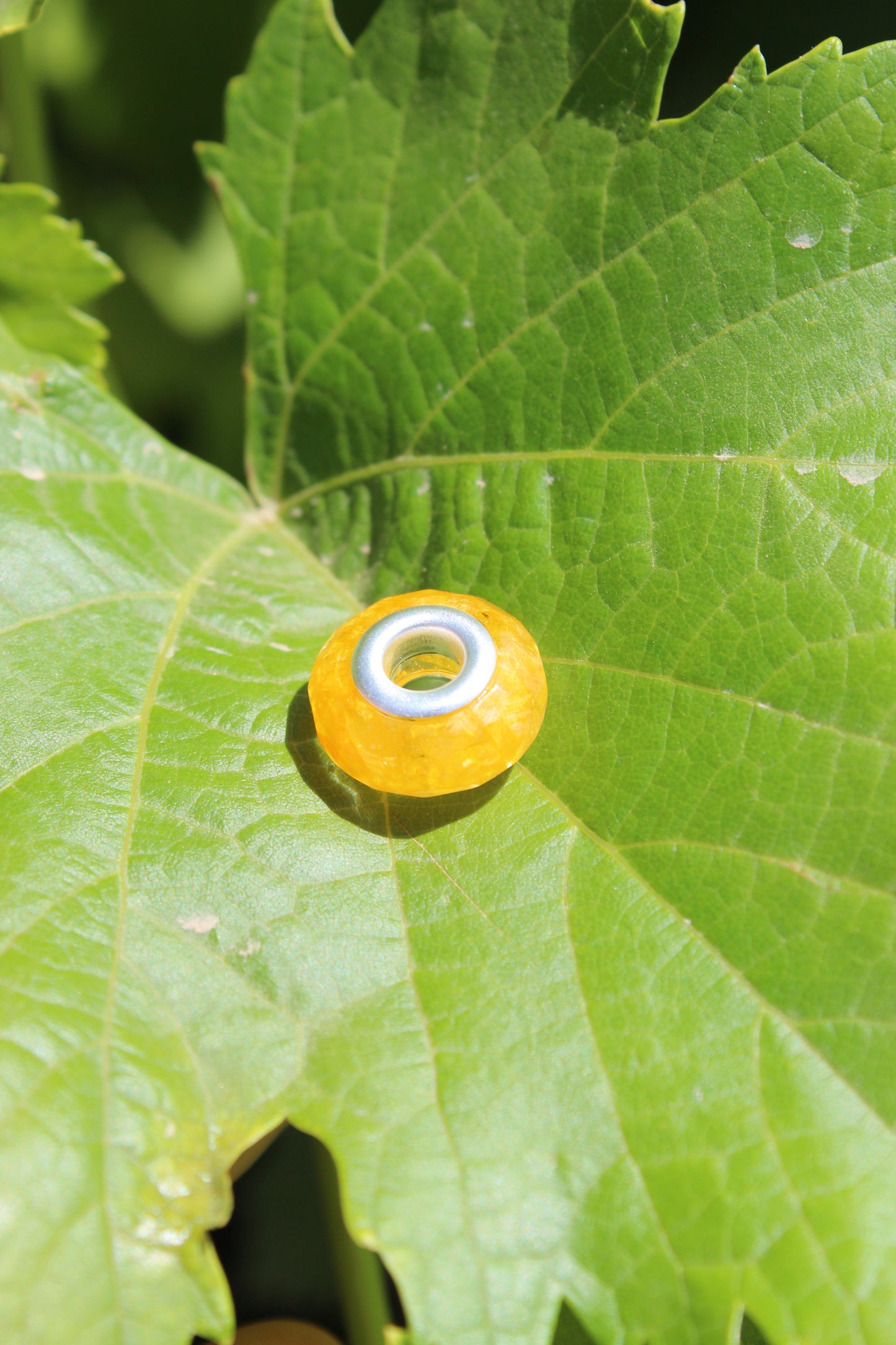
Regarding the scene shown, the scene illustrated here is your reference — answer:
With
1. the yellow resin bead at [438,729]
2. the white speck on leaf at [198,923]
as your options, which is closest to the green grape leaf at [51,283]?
the yellow resin bead at [438,729]

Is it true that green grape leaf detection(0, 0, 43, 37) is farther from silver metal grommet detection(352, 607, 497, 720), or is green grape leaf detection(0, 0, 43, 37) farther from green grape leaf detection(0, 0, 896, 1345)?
silver metal grommet detection(352, 607, 497, 720)

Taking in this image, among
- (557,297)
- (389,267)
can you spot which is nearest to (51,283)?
(389,267)

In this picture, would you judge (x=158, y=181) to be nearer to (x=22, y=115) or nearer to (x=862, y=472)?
(x=22, y=115)

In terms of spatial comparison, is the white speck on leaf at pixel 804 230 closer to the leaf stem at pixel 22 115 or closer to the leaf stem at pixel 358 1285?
the leaf stem at pixel 22 115

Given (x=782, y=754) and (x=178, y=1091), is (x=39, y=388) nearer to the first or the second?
(x=178, y=1091)

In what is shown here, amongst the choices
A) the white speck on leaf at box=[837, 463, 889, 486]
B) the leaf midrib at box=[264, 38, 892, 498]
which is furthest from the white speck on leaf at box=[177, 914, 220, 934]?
the white speck on leaf at box=[837, 463, 889, 486]

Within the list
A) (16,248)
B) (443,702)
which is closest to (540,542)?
(443,702)
